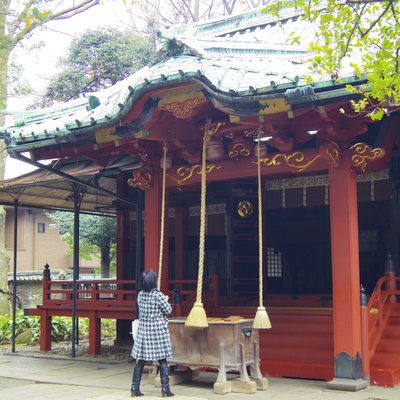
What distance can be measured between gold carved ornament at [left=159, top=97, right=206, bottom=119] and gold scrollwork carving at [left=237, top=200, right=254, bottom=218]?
181 inches

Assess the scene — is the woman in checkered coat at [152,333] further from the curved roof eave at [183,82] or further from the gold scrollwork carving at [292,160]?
the gold scrollwork carving at [292,160]

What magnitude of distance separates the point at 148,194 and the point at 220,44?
9.61ft

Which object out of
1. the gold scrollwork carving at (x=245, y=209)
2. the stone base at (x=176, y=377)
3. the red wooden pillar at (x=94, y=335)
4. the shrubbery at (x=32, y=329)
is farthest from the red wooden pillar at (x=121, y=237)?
the stone base at (x=176, y=377)

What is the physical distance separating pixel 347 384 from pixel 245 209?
224 inches

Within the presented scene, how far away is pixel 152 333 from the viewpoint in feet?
28.8

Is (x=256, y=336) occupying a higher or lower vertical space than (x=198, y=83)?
lower

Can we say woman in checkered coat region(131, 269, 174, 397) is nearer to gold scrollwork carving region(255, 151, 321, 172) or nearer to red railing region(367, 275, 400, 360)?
gold scrollwork carving region(255, 151, 321, 172)

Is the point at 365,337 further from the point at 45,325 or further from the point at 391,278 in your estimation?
the point at 45,325

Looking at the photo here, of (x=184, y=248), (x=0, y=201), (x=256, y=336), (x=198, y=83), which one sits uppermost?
(x=198, y=83)

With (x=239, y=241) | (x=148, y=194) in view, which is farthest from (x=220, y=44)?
(x=239, y=241)

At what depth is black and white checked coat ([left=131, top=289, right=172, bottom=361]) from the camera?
28.7 ft

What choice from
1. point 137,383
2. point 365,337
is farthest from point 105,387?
point 365,337

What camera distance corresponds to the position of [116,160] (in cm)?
1266

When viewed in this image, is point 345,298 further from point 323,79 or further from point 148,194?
point 148,194
